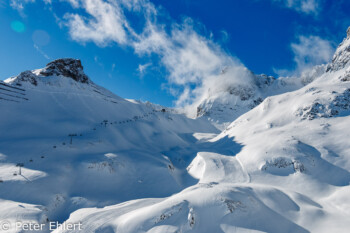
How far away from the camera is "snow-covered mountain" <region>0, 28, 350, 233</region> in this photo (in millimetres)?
10244

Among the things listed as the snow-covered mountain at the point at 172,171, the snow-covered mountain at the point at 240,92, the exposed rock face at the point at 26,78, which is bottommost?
the snow-covered mountain at the point at 172,171

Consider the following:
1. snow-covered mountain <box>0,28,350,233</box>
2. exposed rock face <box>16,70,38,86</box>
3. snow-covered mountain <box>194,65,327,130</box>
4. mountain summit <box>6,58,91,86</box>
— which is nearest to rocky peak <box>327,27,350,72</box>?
snow-covered mountain <box>0,28,350,233</box>

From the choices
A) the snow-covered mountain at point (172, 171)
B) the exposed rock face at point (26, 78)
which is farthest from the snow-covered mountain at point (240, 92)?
the exposed rock face at point (26, 78)

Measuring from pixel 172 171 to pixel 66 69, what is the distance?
186ft

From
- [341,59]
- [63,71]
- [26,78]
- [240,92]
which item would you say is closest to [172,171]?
[26,78]

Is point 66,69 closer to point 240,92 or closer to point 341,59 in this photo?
point 341,59

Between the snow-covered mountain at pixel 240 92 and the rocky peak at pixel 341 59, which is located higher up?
the snow-covered mountain at pixel 240 92

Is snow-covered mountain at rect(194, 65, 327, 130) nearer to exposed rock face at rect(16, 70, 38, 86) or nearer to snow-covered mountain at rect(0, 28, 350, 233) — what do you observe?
snow-covered mountain at rect(0, 28, 350, 233)

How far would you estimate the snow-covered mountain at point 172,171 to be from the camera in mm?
10244

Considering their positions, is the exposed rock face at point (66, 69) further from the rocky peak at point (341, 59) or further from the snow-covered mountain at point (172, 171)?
the rocky peak at point (341, 59)

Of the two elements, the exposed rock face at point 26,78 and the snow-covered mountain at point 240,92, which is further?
the snow-covered mountain at point 240,92

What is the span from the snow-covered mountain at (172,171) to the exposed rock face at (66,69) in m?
20.4

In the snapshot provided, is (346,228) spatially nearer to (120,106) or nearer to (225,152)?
(225,152)

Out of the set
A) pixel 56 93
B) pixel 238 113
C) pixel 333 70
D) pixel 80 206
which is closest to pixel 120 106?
pixel 56 93
